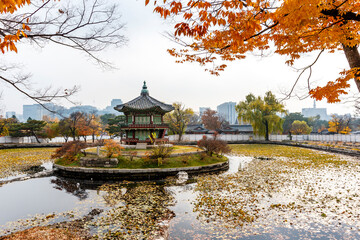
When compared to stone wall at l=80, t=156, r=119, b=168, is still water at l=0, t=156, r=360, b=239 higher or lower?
lower

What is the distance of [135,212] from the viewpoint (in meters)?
7.38

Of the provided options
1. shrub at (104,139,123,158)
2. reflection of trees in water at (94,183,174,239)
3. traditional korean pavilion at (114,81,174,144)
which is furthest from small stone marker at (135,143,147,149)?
reflection of trees in water at (94,183,174,239)

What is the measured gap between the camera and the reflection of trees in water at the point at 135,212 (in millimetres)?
5984

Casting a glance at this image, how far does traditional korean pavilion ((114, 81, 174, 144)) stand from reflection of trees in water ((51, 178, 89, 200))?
9.18 meters

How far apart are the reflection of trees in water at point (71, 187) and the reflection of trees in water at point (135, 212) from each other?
0.96 meters

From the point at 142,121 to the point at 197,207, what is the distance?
52.3 ft

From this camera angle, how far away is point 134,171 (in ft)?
45.3

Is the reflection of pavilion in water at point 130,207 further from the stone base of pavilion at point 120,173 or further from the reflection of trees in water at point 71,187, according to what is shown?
the stone base of pavilion at point 120,173

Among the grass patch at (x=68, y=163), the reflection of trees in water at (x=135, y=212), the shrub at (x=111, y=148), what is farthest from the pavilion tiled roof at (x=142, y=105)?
the reflection of trees in water at (x=135, y=212)

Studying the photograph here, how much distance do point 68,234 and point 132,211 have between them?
2.21 meters

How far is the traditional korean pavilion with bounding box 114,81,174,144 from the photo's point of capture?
2164 cm

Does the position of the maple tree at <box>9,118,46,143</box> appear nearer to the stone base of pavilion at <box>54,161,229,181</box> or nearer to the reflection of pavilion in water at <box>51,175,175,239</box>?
the stone base of pavilion at <box>54,161,229,181</box>

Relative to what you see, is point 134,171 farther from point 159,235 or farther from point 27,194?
point 159,235

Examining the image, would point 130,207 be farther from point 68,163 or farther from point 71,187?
point 68,163
